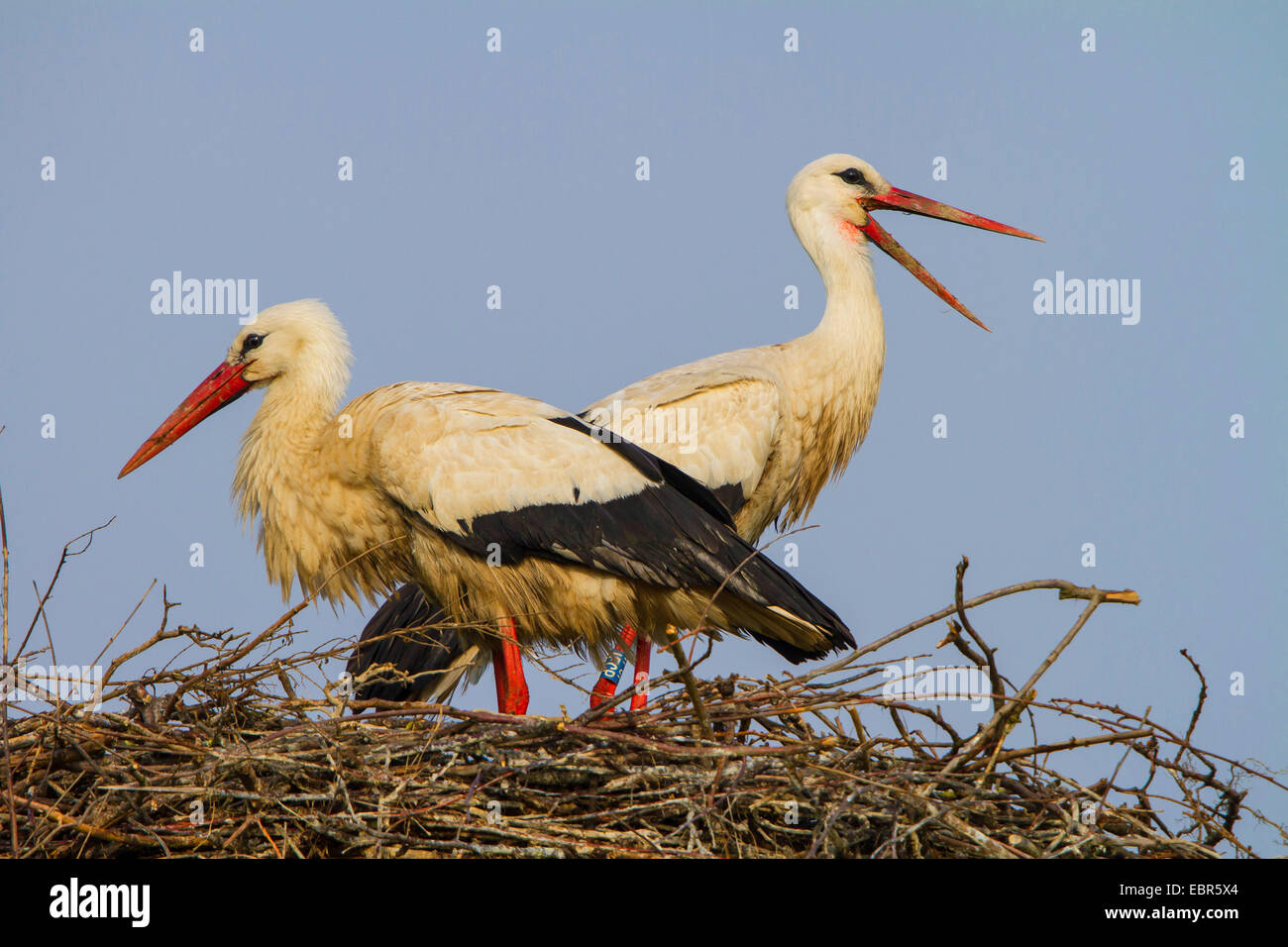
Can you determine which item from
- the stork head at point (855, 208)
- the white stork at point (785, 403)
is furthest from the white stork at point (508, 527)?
the stork head at point (855, 208)

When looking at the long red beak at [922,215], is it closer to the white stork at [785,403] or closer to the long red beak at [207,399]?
the white stork at [785,403]

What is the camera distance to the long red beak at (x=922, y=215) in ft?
20.4

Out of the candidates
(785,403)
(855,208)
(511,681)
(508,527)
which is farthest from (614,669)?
(855,208)

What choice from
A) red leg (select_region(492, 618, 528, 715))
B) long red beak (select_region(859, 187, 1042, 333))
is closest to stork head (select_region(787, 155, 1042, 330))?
long red beak (select_region(859, 187, 1042, 333))

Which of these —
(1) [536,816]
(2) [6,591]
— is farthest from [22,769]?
(1) [536,816]

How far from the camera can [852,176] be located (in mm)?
6191

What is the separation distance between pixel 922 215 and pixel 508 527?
2769 millimetres

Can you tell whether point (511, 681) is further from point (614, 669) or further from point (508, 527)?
point (508, 527)

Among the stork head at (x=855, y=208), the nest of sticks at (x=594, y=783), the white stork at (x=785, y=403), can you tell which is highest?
the stork head at (x=855, y=208)

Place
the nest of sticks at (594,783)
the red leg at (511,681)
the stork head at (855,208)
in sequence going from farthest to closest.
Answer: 1. the stork head at (855,208)
2. the red leg at (511,681)
3. the nest of sticks at (594,783)

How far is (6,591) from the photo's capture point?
3.18 metres

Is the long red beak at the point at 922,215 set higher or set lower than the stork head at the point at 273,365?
higher

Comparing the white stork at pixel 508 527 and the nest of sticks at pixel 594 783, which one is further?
the white stork at pixel 508 527

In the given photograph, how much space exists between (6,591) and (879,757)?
2.01 metres
